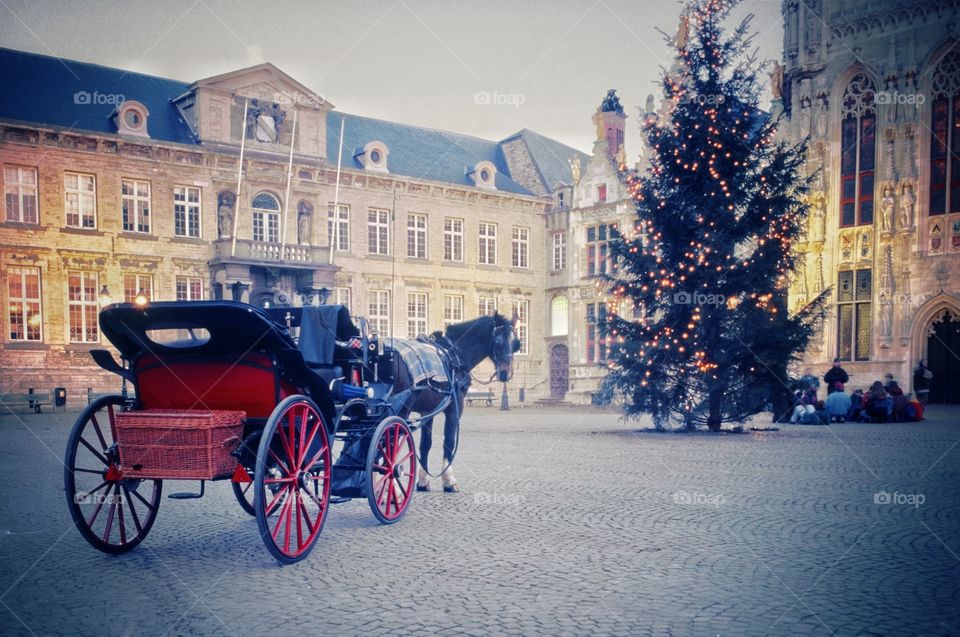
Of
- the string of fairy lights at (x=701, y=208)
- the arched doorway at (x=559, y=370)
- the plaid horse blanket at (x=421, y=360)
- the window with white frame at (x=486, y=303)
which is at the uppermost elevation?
the string of fairy lights at (x=701, y=208)

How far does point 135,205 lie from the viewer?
29094 mm

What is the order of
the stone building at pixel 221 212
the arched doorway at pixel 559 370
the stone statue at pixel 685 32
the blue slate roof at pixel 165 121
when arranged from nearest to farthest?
the stone statue at pixel 685 32 → the stone building at pixel 221 212 → the blue slate roof at pixel 165 121 → the arched doorway at pixel 559 370

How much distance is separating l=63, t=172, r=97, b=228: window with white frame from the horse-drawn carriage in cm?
2487

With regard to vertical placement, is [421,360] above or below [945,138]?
below

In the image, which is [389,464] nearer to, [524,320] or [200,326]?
[200,326]

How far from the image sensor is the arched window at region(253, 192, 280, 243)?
31.4 m

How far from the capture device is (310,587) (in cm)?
479

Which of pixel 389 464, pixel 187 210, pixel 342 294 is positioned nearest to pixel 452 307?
pixel 342 294

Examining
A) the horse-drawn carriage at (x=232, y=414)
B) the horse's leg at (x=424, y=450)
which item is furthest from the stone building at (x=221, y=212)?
the horse-drawn carriage at (x=232, y=414)

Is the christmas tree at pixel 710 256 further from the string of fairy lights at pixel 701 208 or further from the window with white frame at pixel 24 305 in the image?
the window with white frame at pixel 24 305

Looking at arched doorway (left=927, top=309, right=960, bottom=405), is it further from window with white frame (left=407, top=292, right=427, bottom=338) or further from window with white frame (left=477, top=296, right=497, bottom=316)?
window with white frame (left=407, top=292, right=427, bottom=338)

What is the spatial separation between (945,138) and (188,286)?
28.0 metres

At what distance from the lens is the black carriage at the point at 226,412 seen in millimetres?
5172

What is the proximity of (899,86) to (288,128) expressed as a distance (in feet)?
77.7
